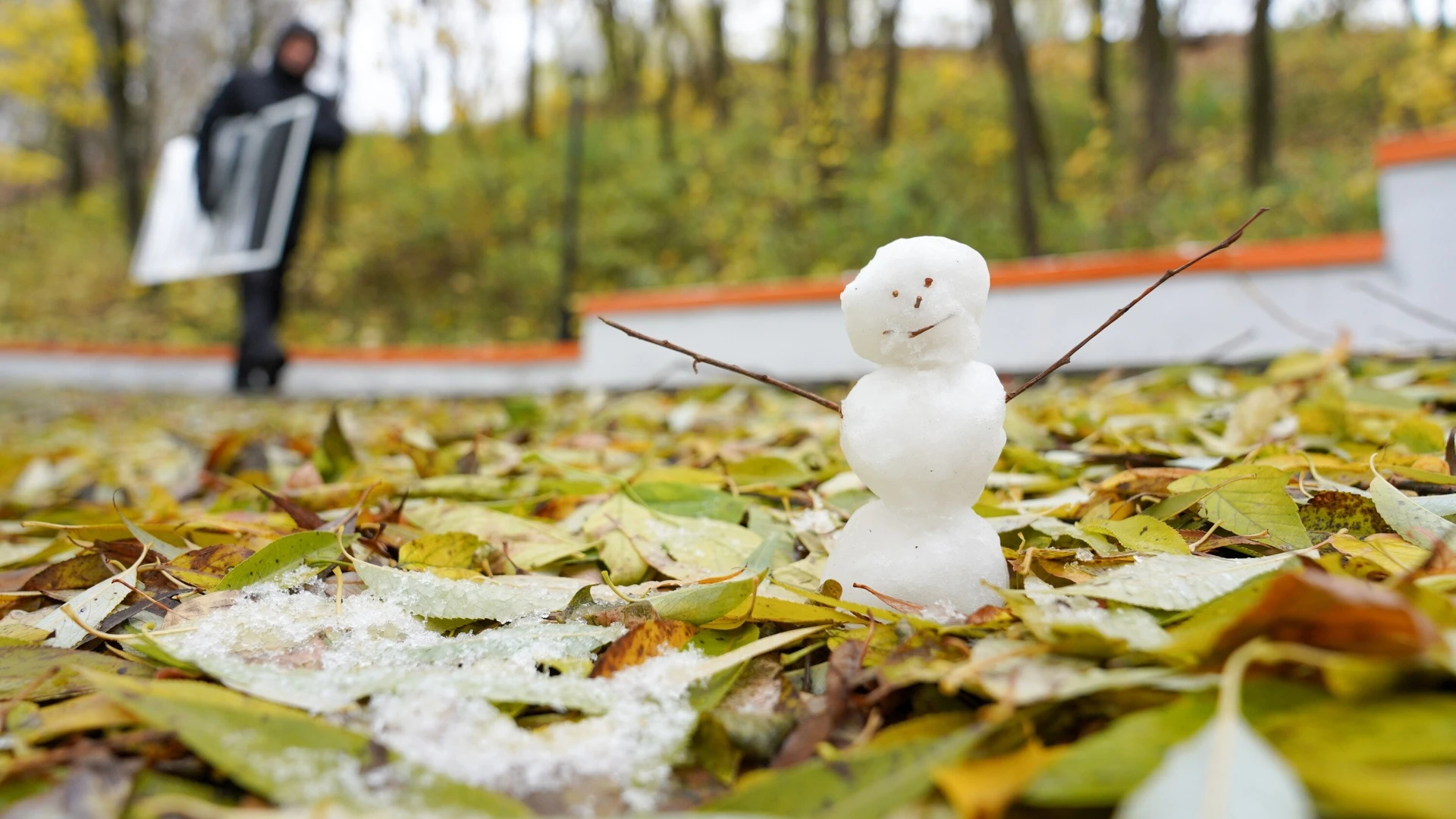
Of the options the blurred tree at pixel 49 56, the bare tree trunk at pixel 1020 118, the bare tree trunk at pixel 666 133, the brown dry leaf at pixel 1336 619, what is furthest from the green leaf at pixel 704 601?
the blurred tree at pixel 49 56

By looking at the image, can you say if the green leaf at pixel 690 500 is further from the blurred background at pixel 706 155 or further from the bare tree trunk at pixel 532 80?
the bare tree trunk at pixel 532 80

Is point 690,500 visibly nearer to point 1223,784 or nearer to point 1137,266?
→ point 1223,784

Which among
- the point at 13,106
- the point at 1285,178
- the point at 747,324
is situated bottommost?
the point at 747,324

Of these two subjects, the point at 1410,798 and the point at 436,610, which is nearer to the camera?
the point at 1410,798

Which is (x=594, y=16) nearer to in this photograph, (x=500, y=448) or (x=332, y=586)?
(x=500, y=448)

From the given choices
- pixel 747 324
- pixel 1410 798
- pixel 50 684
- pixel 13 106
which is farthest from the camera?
pixel 13 106

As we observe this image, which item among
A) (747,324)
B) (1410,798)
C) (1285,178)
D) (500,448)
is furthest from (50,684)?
(1285,178)
